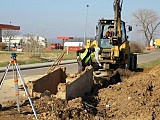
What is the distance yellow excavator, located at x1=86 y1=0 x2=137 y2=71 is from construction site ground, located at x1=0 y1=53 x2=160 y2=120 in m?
4.10

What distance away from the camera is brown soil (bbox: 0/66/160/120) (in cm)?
867

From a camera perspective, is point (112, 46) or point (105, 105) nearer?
point (105, 105)

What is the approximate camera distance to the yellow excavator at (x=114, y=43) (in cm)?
1816

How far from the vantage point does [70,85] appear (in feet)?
36.0

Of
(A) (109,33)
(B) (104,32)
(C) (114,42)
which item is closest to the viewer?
(C) (114,42)

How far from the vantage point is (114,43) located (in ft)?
59.8

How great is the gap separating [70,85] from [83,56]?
6.10m

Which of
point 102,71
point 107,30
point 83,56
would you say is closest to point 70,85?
point 83,56

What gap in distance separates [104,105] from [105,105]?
0.04 m

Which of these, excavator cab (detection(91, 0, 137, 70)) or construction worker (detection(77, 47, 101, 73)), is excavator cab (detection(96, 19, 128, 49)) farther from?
construction worker (detection(77, 47, 101, 73))

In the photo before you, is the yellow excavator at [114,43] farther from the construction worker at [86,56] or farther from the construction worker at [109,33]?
the construction worker at [86,56]

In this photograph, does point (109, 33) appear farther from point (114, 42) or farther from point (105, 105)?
point (105, 105)

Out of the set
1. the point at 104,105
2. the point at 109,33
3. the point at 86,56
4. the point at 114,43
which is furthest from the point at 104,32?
the point at 104,105

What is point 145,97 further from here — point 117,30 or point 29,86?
point 117,30
